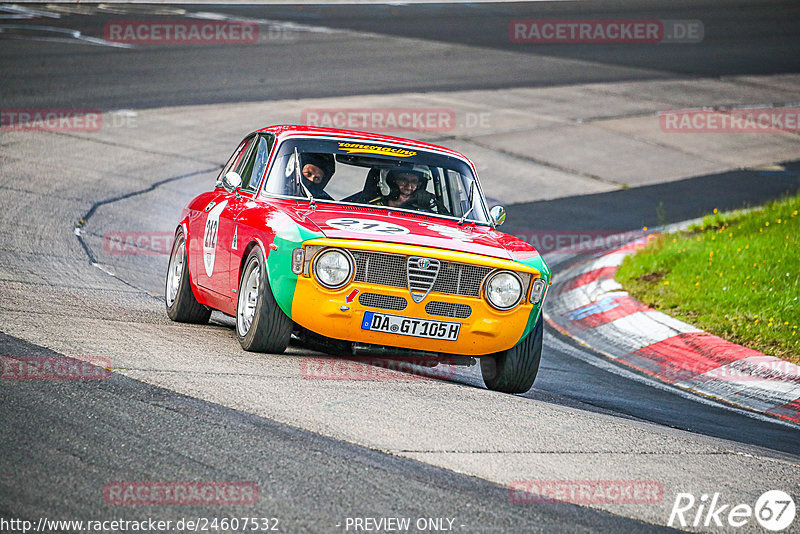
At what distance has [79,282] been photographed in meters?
9.26

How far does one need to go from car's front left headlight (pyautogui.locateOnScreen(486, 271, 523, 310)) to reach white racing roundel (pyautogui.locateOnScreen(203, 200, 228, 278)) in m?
2.22

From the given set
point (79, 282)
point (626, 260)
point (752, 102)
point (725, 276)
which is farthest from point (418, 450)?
point (752, 102)

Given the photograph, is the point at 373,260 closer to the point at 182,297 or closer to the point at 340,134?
the point at 340,134

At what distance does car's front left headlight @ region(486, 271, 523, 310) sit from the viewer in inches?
264

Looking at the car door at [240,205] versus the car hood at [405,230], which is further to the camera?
the car door at [240,205]

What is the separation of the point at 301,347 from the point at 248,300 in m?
0.62

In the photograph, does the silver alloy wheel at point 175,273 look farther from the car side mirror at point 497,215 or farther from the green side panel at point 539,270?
the green side panel at point 539,270

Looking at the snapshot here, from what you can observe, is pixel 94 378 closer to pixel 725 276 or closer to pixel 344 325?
pixel 344 325

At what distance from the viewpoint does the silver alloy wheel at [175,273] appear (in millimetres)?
8675

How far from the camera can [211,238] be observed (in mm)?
7988

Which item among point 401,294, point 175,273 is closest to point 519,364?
point 401,294

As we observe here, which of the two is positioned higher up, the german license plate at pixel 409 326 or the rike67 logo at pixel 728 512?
the german license plate at pixel 409 326

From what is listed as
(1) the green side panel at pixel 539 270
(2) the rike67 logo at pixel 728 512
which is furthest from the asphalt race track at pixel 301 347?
(1) the green side panel at pixel 539 270

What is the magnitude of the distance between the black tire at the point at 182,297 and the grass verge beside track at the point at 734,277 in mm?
4390
